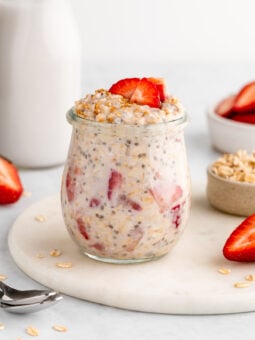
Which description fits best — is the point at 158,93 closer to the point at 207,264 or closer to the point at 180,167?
the point at 180,167

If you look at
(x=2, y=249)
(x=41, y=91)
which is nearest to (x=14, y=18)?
(x=41, y=91)

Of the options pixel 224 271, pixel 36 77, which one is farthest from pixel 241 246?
pixel 36 77

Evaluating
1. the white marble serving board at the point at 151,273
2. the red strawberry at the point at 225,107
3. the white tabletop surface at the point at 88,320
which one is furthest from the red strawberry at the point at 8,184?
the red strawberry at the point at 225,107

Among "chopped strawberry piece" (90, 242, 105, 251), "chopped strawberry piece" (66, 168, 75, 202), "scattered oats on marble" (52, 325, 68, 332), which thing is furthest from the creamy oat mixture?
"scattered oats on marble" (52, 325, 68, 332)

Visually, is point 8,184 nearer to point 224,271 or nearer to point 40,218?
point 40,218

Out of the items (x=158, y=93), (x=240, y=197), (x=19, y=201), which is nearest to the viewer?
(x=158, y=93)

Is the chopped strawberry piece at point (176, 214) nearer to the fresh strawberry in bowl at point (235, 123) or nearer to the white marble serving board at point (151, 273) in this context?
the white marble serving board at point (151, 273)
